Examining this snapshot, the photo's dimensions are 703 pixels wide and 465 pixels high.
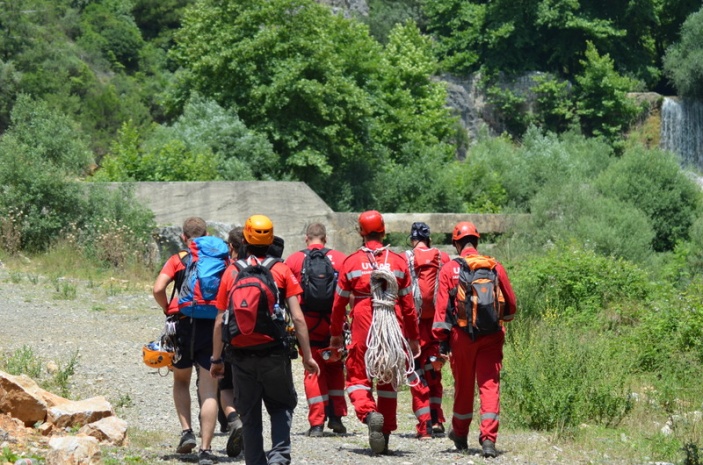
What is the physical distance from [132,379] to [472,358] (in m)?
4.66

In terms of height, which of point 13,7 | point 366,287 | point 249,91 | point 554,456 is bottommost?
point 554,456

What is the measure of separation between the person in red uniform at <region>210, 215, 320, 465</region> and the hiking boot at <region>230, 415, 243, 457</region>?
84 centimetres

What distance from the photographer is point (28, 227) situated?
2136 cm

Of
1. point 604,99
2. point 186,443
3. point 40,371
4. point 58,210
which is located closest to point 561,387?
point 186,443

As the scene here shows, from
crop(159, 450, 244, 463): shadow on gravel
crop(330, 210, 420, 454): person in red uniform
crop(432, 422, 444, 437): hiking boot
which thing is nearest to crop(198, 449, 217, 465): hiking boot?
crop(159, 450, 244, 463): shadow on gravel

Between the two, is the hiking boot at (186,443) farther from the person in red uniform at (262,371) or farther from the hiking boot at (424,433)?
the hiking boot at (424,433)

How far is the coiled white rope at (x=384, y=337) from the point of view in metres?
9.21

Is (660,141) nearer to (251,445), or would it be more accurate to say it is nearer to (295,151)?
(295,151)

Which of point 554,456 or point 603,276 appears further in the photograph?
point 603,276

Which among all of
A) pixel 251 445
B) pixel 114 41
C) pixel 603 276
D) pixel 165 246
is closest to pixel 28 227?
pixel 165 246

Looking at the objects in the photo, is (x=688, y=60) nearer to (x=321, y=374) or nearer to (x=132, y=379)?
(x=132, y=379)

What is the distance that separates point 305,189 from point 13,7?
28.2m

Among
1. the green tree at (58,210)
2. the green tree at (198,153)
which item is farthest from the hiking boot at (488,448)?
the green tree at (198,153)

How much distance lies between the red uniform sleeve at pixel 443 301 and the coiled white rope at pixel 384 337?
1.03ft
